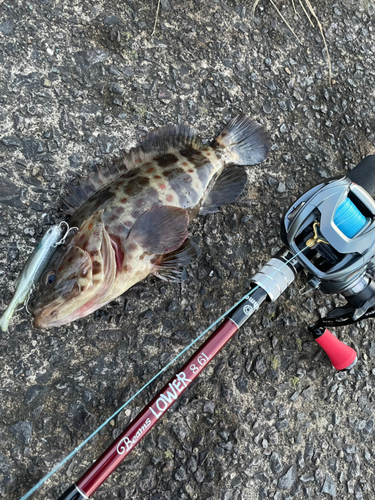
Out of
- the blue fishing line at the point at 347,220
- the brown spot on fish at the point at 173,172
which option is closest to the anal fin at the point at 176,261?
the brown spot on fish at the point at 173,172

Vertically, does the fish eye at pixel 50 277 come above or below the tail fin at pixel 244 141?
below

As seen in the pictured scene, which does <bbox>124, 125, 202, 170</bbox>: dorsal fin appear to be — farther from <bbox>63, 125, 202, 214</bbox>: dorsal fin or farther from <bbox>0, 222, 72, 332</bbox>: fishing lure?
<bbox>0, 222, 72, 332</bbox>: fishing lure

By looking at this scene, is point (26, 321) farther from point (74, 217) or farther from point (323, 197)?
point (323, 197)

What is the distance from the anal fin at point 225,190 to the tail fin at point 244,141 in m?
0.08

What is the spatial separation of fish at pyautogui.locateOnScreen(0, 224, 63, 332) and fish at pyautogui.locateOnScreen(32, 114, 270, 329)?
62mm

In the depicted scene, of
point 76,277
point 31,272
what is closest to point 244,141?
point 76,277

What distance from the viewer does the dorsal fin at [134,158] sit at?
7.46 ft

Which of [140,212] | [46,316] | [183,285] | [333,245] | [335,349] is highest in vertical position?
[140,212]

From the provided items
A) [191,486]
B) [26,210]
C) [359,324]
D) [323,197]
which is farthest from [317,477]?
[26,210]

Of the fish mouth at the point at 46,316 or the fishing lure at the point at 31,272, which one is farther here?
the fishing lure at the point at 31,272

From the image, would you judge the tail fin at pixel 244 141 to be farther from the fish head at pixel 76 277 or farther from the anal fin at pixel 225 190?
the fish head at pixel 76 277

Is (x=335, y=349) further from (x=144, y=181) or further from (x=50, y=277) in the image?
(x=50, y=277)

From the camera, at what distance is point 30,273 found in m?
2.08

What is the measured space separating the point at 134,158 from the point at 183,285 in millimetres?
783
